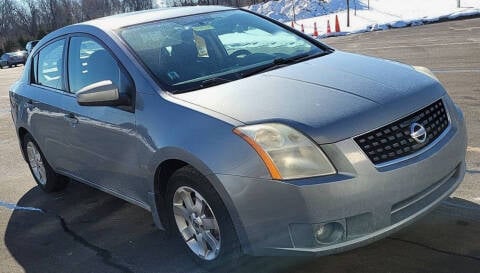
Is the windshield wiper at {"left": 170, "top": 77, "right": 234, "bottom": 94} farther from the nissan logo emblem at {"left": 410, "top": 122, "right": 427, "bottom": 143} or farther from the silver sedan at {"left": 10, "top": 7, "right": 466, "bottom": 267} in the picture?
the nissan logo emblem at {"left": 410, "top": 122, "right": 427, "bottom": 143}

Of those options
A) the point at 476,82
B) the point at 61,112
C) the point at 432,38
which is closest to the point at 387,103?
the point at 61,112

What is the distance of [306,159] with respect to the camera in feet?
9.38

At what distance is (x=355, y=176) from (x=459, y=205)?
1.60 meters

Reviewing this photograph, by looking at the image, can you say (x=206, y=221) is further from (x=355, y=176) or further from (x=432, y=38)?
(x=432, y=38)

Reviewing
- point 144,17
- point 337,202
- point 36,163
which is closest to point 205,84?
point 144,17

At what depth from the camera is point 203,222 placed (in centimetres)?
337

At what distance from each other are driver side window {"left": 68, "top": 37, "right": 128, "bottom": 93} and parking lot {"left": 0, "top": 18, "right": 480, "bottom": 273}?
3.79 ft

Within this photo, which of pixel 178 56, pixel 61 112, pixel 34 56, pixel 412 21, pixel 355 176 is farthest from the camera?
pixel 412 21

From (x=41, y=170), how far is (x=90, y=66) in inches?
71.0

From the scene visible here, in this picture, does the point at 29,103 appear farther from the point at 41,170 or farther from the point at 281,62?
the point at 281,62

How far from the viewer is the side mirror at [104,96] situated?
12.1ft

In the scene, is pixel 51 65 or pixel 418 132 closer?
pixel 418 132

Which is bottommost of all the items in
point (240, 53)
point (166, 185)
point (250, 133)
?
point (166, 185)

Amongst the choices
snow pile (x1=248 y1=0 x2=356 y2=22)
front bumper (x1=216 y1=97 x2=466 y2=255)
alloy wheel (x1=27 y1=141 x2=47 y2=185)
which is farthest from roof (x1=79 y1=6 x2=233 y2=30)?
snow pile (x1=248 y1=0 x2=356 y2=22)
